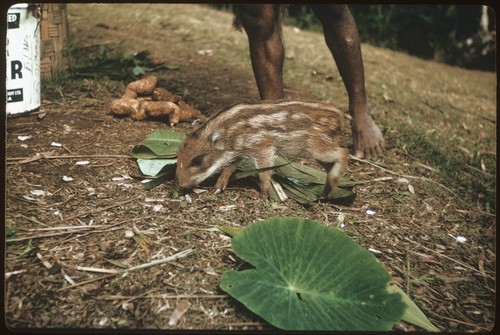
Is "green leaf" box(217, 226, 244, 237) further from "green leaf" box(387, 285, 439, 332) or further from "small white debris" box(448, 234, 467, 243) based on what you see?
"small white debris" box(448, 234, 467, 243)

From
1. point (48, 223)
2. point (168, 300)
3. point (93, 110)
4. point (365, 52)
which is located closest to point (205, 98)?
point (93, 110)

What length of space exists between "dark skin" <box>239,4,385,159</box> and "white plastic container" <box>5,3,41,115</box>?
3.36ft

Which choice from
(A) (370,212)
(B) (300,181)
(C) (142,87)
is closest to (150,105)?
(C) (142,87)

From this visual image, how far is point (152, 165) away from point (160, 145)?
0.41 feet

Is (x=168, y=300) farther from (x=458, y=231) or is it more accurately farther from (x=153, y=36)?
(x=153, y=36)

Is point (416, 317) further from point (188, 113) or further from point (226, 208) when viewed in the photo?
point (188, 113)

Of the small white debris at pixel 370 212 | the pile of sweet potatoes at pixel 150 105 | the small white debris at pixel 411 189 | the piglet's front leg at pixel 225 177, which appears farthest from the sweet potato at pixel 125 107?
the small white debris at pixel 411 189

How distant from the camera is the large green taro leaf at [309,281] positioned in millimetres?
1649

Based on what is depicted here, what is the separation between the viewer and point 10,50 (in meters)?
2.44

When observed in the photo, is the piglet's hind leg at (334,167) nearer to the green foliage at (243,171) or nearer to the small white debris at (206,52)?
the green foliage at (243,171)

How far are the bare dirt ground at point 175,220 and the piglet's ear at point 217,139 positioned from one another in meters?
0.21

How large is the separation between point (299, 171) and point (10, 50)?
1.46 metres

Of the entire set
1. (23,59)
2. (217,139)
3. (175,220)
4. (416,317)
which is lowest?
(416,317)

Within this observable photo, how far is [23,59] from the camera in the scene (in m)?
2.51
